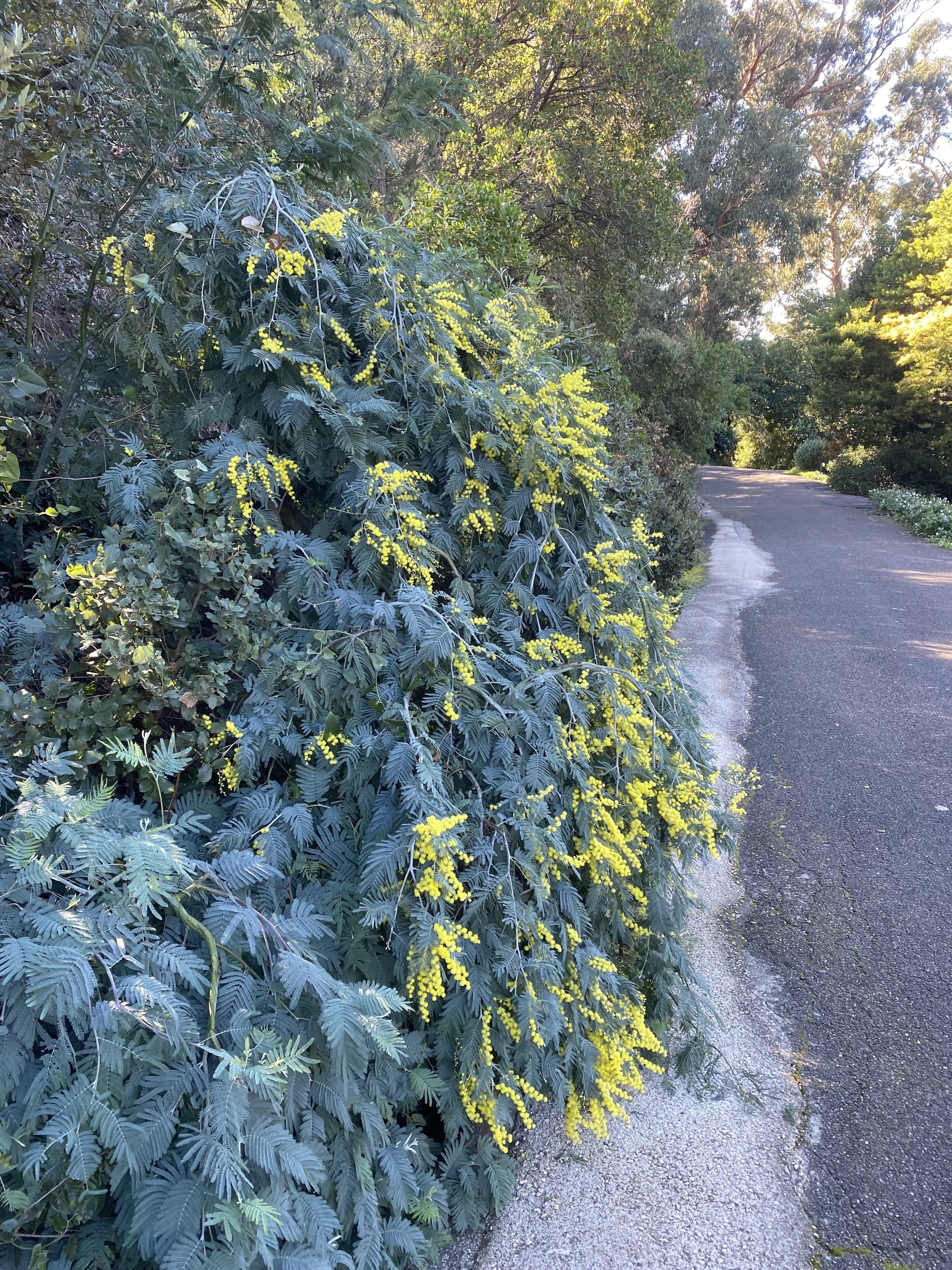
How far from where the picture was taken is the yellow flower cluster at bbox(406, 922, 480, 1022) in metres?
1.89

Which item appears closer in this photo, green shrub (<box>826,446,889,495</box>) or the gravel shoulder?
the gravel shoulder

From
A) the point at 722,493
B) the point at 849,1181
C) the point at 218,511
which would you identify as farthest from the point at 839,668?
the point at 722,493

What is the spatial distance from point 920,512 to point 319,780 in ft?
58.7

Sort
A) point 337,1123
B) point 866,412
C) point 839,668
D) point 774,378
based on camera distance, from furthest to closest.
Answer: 1. point 774,378
2. point 866,412
3. point 839,668
4. point 337,1123

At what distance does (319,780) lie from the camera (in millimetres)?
2160

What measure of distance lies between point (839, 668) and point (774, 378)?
93.8 feet

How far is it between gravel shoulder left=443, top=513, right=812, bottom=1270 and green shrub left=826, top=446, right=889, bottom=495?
22.6 metres

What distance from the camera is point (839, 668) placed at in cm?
750

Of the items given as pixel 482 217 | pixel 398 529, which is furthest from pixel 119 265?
pixel 482 217

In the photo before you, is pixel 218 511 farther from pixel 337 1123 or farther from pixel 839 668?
pixel 839 668

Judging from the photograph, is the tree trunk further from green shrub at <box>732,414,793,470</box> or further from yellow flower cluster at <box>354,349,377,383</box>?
yellow flower cluster at <box>354,349,377,383</box>

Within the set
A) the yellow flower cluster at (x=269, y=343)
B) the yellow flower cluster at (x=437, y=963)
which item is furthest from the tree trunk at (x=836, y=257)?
the yellow flower cluster at (x=437, y=963)

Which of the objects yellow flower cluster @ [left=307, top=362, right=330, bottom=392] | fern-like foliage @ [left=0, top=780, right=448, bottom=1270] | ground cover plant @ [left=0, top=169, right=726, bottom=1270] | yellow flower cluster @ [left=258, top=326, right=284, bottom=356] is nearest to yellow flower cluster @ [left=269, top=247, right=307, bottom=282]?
ground cover plant @ [left=0, top=169, right=726, bottom=1270]

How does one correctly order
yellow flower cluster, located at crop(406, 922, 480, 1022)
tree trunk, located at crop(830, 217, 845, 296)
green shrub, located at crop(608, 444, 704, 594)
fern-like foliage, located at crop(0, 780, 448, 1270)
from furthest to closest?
tree trunk, located at crop(830, 217, 845, 296) → green shrub, located at crop(608, 444, 704, 594) → yellow flower cluster, located at crop(406, 922, 480, 1022) → fern-like foliage, located at crop(0, 780, 448, 1270)
